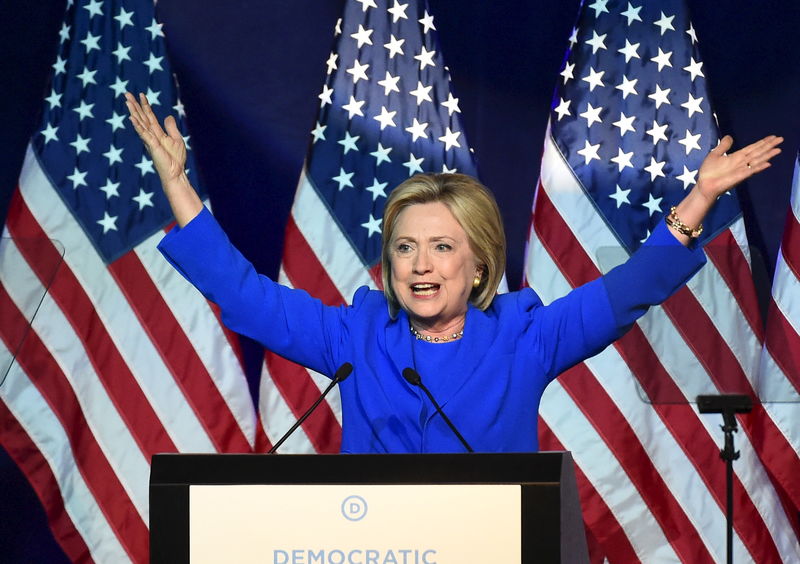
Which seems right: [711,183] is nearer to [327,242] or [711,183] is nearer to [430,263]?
[430,263]

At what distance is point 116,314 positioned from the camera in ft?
12.4

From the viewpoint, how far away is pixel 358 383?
2080 millimetres

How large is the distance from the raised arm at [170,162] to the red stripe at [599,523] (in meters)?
1.88

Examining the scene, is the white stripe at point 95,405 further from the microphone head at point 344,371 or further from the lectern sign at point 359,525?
the lectern sign at point 359,525

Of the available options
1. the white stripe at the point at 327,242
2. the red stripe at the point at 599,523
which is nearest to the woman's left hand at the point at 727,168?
the red stripe at the point at 599,523

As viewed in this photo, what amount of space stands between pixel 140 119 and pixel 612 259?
72.8 inches

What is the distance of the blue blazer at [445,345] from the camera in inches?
78.6

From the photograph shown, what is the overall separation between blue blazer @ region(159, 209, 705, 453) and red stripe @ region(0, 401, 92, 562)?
1969 millimetres

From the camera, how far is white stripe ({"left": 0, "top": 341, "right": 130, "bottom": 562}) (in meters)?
3.74

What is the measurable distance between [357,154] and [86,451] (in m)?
1.43

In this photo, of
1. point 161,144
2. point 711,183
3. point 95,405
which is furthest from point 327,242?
point 711,183

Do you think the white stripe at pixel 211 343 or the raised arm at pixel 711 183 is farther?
the white stripe at pixel 211 343

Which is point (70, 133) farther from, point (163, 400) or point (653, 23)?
point (653, 23)

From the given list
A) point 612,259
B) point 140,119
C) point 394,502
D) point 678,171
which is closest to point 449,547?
point 394,502
